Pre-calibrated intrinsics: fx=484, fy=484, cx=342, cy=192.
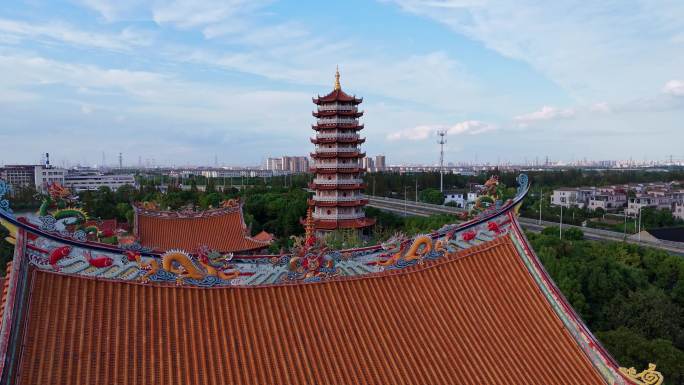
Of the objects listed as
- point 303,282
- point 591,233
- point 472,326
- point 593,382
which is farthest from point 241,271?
point 591,233

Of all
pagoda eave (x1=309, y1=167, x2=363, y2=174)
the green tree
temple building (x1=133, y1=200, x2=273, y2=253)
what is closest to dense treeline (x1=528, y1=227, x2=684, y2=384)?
pagoda eave (x1=309, y1=167, x2=363, y2=174)

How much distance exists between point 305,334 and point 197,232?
14358 millimetres

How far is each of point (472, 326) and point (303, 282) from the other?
2.33 m

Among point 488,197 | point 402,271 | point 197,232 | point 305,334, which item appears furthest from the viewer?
point 197,232

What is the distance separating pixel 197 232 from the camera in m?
19.2

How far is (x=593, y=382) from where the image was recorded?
5902 mm

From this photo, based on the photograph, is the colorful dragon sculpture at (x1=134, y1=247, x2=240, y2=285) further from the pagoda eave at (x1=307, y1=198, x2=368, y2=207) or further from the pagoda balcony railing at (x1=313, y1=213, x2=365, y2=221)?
the pagoda balcony railing at (x1=313, y1=213, x2=365, y2=221)

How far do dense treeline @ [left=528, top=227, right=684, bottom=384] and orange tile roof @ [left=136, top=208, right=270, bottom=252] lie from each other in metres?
12.1

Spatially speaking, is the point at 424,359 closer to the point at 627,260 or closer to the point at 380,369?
the point at 380,369

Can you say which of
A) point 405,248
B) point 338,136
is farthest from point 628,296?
point 338,136

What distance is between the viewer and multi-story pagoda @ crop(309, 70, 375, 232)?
27.9 meters

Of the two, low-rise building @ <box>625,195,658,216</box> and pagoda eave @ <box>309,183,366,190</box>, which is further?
low-rise building @ <box>625,195,658,216</box>

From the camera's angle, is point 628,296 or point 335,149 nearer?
point 628,296

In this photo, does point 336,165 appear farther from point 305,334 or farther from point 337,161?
point 305,334
